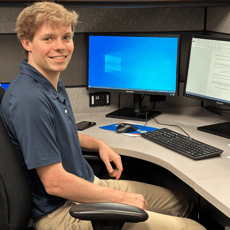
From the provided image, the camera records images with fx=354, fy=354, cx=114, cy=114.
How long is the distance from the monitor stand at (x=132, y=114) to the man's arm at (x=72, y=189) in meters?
0.74

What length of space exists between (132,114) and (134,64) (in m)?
0.26

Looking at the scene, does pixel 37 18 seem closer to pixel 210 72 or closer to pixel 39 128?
pixel 39 128

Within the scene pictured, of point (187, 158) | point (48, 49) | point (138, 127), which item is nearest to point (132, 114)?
point (138, 127)

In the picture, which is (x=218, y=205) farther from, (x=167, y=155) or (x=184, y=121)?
(x=184, y=121)

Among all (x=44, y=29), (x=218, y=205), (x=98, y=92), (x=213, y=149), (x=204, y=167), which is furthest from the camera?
(x=98, y=92)

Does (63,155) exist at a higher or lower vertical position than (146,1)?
lower

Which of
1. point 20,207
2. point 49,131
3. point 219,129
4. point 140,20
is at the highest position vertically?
point 140,20

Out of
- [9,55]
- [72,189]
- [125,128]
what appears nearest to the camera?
[72,189]

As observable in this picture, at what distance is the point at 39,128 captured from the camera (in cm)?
101

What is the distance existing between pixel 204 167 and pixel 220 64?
0.58 meters

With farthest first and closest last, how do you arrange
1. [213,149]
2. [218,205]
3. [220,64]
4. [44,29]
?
1. [220,64]
2. [213,149]
3. [44,29]
4. [218,205]

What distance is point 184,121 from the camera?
1.79 metres

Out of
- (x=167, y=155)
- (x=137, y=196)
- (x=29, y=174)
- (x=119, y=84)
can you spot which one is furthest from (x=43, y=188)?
(x=119, y=84)

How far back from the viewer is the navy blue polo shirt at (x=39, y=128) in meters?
1.01
